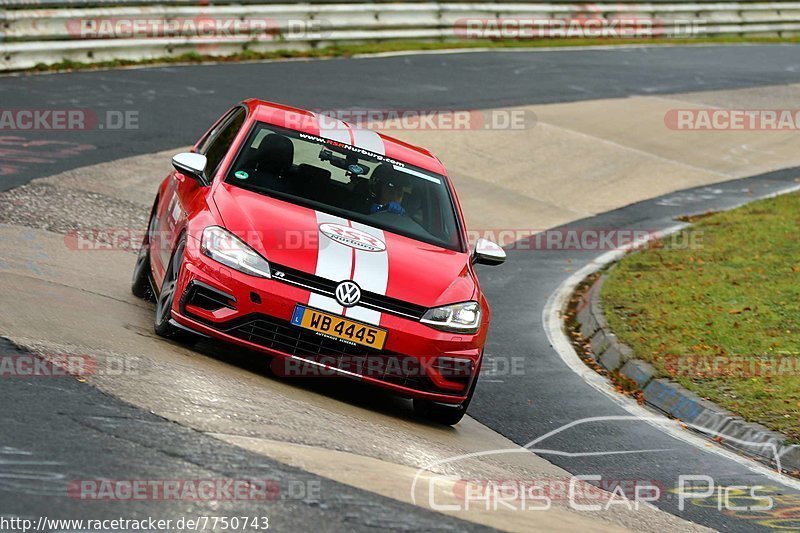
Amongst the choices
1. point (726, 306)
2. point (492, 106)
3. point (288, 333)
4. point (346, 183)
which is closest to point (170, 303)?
point (288, 333)

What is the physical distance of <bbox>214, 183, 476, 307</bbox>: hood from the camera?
724 cm

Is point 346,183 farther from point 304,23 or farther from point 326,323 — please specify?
point 304,23

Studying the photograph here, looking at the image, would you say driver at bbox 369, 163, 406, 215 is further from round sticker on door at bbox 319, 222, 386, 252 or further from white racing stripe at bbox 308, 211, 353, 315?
white racing stripe at bbox 308, 211, 353, 315

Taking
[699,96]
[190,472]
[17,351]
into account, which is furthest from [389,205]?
[699,96]

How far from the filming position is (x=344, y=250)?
741 centimetres

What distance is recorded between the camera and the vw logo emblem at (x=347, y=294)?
281 inches

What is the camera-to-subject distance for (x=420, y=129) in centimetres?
1869

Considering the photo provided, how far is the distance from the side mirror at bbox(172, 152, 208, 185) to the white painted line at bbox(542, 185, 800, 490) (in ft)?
11.6

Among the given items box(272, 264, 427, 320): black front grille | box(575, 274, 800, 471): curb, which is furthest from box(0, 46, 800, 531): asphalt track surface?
box(272, 264, 427, 320): black front grille

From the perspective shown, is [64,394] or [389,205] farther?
[389,205]

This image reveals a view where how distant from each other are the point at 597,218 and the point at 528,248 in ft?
6.44

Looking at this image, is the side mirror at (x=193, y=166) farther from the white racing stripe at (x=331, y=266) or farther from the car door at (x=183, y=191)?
the white racing stripe at (x=331, y=266)

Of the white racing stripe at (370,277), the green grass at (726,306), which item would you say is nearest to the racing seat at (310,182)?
the white racing stripe at (370,277)

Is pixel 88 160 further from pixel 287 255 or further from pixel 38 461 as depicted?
pixel 38 461
